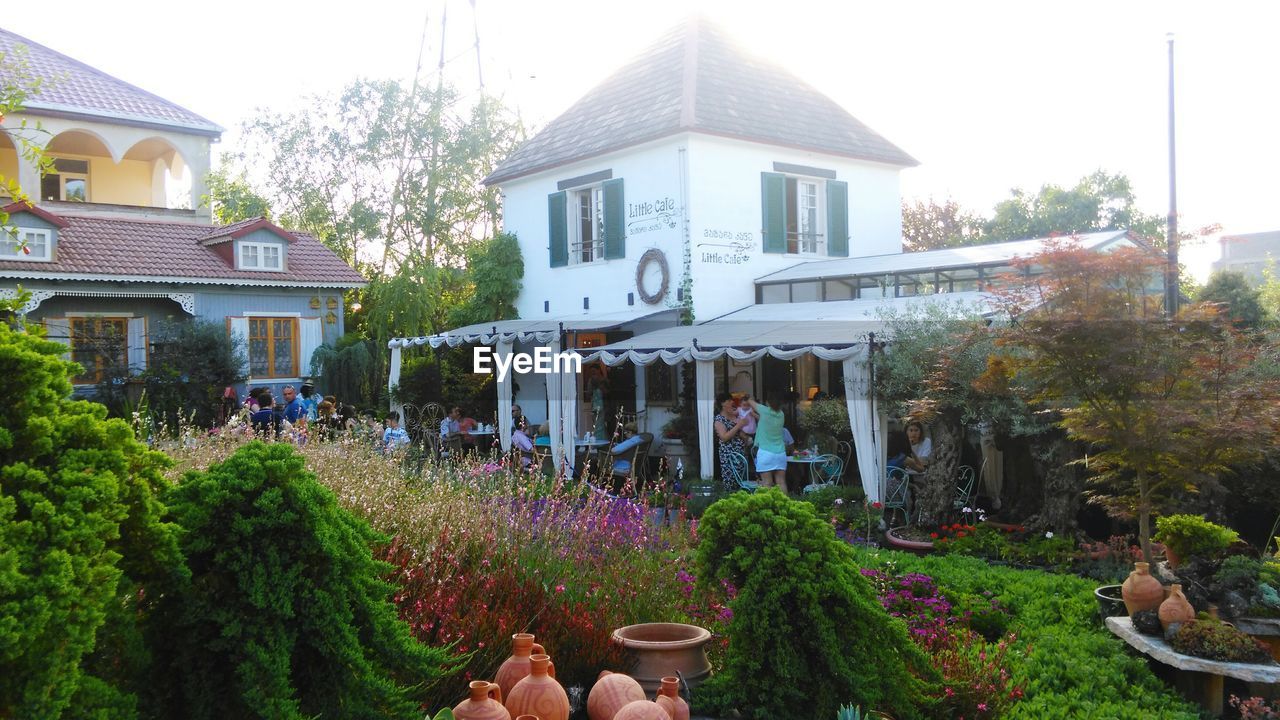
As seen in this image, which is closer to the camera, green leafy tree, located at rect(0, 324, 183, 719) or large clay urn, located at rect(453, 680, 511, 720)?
green leafy tree, located at rect(0, 324, 183, 719)

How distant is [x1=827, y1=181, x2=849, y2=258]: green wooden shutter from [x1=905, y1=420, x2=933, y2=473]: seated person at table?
21.4ft

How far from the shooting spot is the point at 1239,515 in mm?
8234

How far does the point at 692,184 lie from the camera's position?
14.6m

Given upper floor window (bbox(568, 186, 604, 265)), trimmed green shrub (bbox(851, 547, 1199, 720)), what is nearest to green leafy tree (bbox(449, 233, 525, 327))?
upper floor window (bbox(568, 186, 604, 265))

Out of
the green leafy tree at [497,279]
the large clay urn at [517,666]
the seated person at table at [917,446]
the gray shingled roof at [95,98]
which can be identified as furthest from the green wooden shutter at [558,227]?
the large clay urn at [517,666]

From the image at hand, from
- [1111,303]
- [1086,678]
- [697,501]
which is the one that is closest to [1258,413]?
[1111,303]

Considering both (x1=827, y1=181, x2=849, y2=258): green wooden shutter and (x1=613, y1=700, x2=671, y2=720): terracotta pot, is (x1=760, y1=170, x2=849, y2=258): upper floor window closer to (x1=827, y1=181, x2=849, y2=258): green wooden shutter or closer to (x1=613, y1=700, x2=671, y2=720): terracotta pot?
(x1=827, y1=181, x2=849, y2=258): green wooden shutter

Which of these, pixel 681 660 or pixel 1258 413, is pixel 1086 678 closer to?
pixel 681 660

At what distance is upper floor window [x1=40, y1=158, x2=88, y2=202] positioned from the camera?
22.1 metres

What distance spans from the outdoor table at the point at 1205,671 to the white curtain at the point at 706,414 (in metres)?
6.57

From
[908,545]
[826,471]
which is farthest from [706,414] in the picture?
[908,545]

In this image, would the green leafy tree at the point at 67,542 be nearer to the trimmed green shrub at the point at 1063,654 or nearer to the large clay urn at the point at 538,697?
the large clay urn at the point at 538,697

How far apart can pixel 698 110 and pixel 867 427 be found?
683 cm

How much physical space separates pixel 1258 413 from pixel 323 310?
1805 cm
